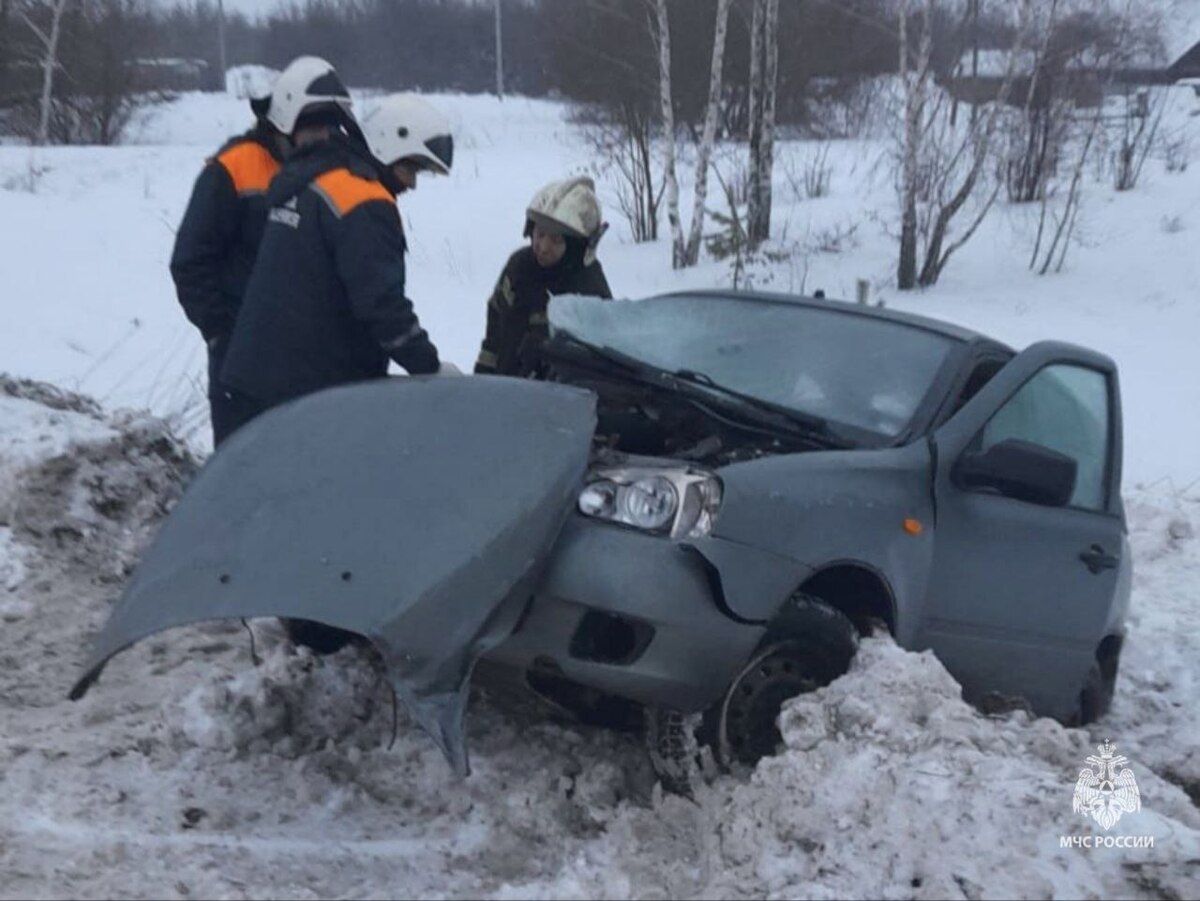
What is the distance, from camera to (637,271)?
66.2 feet

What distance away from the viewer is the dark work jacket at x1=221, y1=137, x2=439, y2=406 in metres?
4.84

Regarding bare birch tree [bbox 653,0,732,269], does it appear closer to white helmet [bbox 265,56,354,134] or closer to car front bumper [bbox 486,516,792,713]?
white helmet [bbox 265,56,354,134]

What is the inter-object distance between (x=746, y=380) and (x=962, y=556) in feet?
2.88

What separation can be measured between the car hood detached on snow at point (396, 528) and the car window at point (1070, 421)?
5.13 ft

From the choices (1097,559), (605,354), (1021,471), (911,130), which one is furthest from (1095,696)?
(911,130)

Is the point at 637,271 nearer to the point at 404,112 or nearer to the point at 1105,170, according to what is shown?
the point at 1105,170

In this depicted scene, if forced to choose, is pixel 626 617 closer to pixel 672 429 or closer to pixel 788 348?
pixel 672 429

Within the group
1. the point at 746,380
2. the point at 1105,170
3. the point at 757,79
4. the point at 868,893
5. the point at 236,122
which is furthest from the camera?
the point at 236,122

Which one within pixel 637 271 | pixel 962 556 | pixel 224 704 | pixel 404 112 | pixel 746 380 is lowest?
pixel 637 271

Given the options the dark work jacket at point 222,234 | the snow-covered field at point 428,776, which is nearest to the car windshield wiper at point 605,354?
the snow-covered field at point 428,776

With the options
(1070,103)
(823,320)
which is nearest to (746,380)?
(823,320)

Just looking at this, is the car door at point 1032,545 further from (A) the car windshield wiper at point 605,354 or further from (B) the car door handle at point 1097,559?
(A) the car windshield wiper at point 605,354

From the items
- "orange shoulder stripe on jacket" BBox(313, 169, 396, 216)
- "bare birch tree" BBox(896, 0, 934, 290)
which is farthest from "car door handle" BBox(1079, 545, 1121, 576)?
"bare birch tree" BBox(896, 0, 934, 290)

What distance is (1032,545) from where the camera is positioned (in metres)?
4.86
